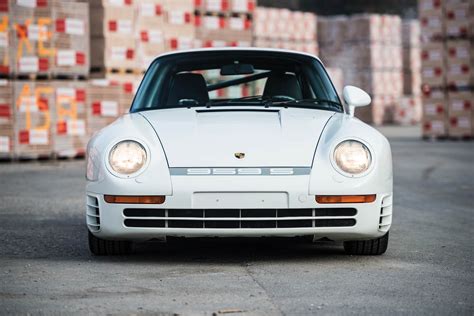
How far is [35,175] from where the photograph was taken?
13984 millimetres

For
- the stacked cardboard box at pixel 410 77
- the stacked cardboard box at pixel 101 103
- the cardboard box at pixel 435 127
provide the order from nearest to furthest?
the stacked cardboard box at pixel 101 103 → the cardboard box at pixel 435 127 → the stacked cardboard box at pixel 410 77

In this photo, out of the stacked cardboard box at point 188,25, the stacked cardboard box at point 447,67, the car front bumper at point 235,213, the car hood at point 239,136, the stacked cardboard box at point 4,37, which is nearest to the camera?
the car front bumper at point 235,213

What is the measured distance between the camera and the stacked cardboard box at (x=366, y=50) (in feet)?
117

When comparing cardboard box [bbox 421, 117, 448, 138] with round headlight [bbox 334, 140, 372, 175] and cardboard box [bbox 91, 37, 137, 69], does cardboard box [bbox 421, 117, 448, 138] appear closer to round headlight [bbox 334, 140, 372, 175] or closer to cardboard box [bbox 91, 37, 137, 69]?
cardboard box [bbox 91, 37, 137, 69]

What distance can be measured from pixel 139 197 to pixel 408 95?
34574mm

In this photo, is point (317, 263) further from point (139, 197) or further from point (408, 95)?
point (408, 95)

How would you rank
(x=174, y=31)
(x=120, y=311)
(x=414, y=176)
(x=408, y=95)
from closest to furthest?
(x=120, y=311)
(x=414, y=176)
(x=174, y=31)
(x=408, y=95)

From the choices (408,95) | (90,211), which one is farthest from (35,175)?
(408,95)

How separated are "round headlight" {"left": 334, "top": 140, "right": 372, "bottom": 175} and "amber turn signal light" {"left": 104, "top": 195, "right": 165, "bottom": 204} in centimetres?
102

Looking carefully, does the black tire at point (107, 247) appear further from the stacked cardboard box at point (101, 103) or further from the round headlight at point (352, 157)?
the stacked cardboard box at point (101, 103)

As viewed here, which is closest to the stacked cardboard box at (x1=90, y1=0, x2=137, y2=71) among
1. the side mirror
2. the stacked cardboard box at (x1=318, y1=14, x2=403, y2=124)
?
the side mirror

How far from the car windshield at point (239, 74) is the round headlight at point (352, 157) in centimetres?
88

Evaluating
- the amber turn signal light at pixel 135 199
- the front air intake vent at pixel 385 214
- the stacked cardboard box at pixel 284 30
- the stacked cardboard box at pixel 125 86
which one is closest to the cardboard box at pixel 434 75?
the stacked cardboard box at pixel 284 30

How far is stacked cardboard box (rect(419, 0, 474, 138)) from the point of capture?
25.8m
